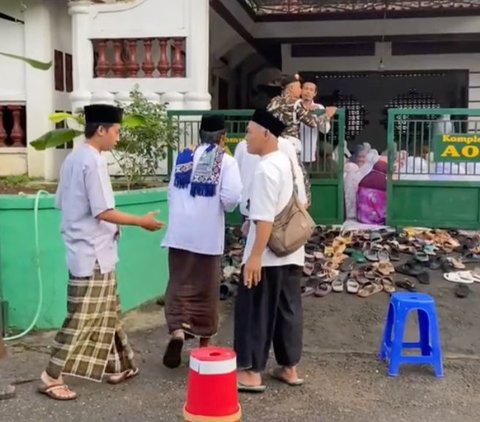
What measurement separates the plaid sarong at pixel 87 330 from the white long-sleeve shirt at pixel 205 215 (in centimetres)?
58

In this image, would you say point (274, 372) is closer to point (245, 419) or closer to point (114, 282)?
point (245, 419)

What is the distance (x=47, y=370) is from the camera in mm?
4387

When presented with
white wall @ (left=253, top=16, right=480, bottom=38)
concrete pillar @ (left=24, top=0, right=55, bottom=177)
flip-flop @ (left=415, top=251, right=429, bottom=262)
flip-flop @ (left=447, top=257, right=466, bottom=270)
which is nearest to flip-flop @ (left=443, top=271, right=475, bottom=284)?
flip-flop @ (left=447, top=257, right=466, bottom=270)

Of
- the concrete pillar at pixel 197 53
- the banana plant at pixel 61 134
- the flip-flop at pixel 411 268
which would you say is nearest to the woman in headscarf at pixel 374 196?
the flip-flop at pixel 411 268

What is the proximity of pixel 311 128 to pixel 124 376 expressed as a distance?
357cm

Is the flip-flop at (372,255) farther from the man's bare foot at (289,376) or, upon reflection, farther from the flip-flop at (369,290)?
the man's bare foot at (289,376)

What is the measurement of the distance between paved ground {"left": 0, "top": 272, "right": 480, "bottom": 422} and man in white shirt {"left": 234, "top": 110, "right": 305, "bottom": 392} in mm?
224

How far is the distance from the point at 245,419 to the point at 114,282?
1107mm

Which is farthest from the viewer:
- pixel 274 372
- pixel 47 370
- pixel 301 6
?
pixel 301 6

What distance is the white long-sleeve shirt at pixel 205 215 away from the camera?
15.6 feet

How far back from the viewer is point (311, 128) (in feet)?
24.2

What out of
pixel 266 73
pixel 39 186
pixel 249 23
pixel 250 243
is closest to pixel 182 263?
pixel 250 243

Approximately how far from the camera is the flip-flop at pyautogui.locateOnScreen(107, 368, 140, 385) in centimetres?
459

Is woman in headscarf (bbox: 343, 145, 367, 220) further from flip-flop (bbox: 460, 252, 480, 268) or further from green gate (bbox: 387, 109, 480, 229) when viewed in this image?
flip-flop (bbox: 460, 252, 480, 268)
